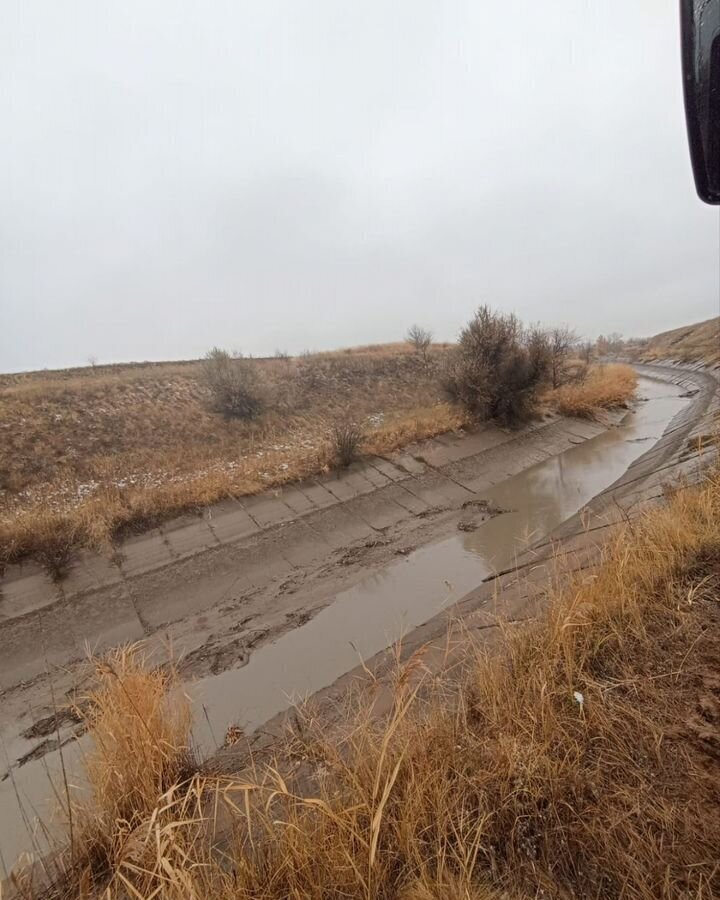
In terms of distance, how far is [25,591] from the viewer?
21.4 ft

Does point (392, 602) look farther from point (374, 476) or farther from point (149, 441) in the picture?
point (149, 441)

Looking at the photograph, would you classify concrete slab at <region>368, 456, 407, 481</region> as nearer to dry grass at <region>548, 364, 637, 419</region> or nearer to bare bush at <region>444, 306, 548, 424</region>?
bare bush at <region>444, 306, 548, 424</region>

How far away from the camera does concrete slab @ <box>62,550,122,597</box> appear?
21.9 ft

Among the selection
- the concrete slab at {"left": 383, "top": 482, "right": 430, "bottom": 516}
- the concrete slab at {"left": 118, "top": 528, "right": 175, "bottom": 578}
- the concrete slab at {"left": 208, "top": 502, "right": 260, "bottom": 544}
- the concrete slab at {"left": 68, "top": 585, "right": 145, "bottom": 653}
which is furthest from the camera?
the concrete slab at {"left": 383, "top": 482, "right": 430, "bottom": 516}

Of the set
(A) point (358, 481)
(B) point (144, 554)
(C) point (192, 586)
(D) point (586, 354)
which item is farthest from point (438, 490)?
(D) point (586, 354)

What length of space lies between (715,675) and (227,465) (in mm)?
9955

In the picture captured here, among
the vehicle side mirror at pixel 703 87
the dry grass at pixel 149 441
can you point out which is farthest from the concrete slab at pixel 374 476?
the vehicle side mirror at pixel 703 87

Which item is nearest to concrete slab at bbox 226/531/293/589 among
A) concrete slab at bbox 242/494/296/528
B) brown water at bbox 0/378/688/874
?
concrete slab at bbox 242/494/296/528

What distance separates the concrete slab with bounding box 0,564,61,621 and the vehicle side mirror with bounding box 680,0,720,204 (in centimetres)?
837

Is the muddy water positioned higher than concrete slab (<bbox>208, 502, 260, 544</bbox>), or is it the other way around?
concrete slab (<bbox>208, 502, 260, 544</bbox>)

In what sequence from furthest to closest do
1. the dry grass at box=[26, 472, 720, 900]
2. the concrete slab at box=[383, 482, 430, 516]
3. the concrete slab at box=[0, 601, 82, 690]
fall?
the concrete slab at box=[383, 482, 430, 516] < the concrete slab at box=[0, 601, 82, 690] < the dry grass at box=[26, 472, 720, 900]

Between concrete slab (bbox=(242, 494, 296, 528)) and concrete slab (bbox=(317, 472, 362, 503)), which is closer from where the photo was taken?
concrete slab (bbox=(242, 494, 296, 528))

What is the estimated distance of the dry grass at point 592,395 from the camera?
14.8 m

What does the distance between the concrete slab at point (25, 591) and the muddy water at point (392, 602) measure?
332 centimetres
